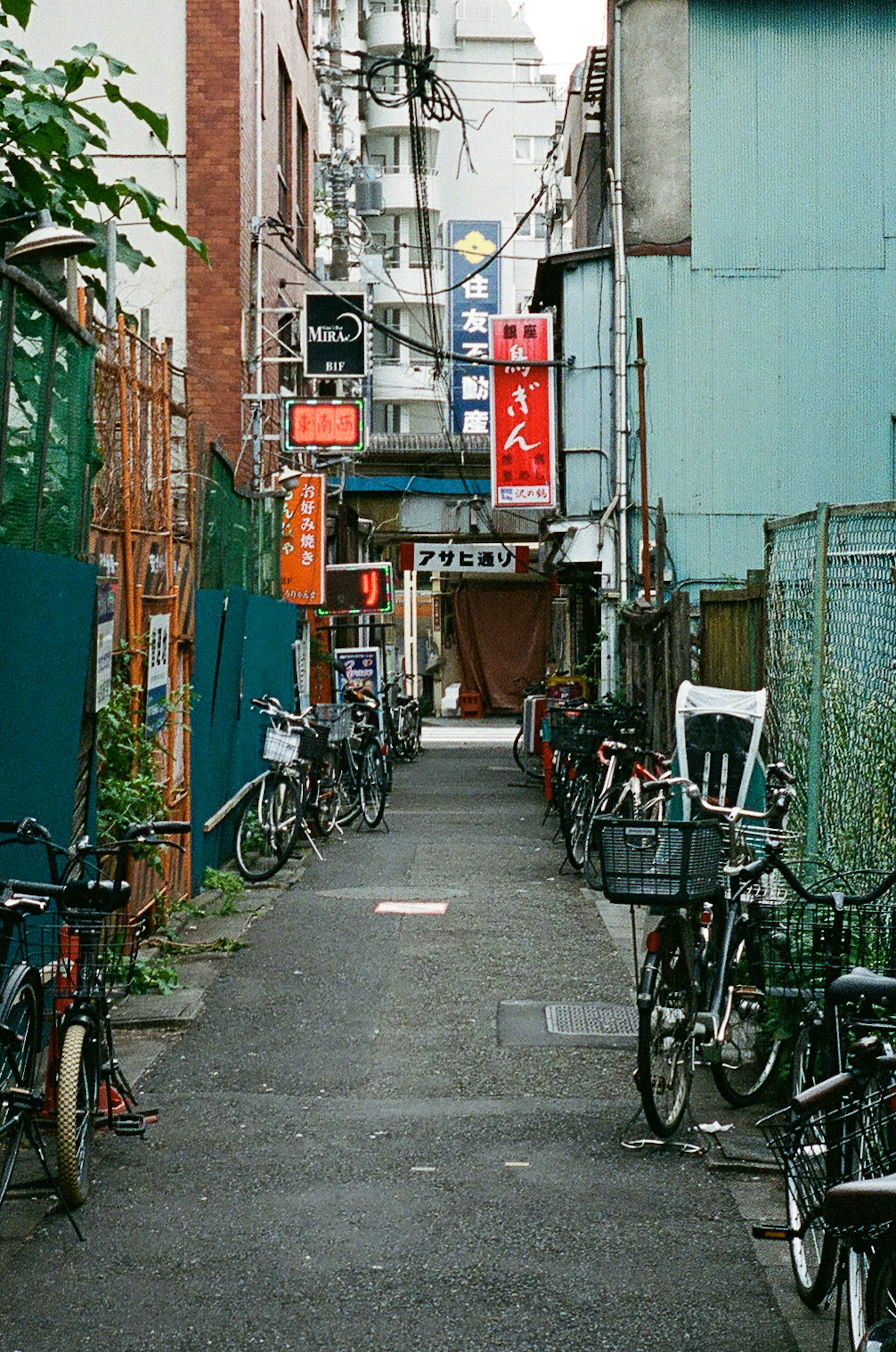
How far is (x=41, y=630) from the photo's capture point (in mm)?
7469

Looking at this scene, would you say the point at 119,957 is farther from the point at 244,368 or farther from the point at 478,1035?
the point at 244,368

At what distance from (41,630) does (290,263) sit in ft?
48.2

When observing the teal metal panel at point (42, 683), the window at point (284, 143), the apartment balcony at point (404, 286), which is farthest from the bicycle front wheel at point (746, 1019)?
the apartment balcony at point (404, 286)

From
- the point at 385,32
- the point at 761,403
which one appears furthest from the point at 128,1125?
the point at 385,32

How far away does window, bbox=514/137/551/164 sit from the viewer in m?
54.3

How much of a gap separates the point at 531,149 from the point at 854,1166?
179ft

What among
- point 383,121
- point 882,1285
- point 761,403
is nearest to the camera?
point 882,1285

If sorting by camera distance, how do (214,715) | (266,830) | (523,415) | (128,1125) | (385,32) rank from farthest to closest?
1. (385,32)
2. (523,415)
3. (266,830)
4. (214,715)
5. (128,1125)

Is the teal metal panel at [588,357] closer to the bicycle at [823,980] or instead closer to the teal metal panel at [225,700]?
the teal metal panel at [225,700]

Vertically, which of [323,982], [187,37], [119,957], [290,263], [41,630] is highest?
[187,37]

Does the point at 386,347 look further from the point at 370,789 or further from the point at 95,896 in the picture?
the point at 95,896

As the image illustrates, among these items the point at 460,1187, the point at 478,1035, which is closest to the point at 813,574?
the point at 478,1035

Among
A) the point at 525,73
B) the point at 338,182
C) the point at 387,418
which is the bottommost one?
the point at 387,418

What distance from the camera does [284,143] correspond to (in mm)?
22188
